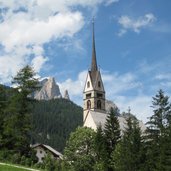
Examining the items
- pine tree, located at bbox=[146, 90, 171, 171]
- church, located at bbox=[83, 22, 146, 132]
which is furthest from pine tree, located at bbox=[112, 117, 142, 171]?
church, located at bbox=[83, 22, 146, 132]

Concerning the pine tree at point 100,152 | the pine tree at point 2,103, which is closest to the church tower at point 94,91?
the pine tree at point 100,152

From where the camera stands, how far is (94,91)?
353 feet

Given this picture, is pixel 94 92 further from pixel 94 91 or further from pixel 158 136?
pixel 158 136

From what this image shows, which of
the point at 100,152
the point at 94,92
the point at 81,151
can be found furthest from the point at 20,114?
the point at 94,92

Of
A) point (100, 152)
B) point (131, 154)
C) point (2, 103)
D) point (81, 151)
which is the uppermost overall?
point (2, 103)

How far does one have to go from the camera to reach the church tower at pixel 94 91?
10625cm

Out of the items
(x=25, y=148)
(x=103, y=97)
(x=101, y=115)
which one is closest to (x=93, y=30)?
(x=103, y=97)

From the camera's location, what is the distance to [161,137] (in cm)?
4634

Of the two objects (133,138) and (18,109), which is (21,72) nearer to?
(18,109)

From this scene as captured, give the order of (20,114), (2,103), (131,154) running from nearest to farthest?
1. (131,154)
2. (20,114)
3. (2,103)

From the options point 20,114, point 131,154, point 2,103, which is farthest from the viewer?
point 2,103

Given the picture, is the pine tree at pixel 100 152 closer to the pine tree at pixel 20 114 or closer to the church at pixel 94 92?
the pine tree at pixel 20 114

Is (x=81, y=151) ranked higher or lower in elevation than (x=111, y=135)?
lower

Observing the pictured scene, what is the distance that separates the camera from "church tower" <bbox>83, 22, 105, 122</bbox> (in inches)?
4183
